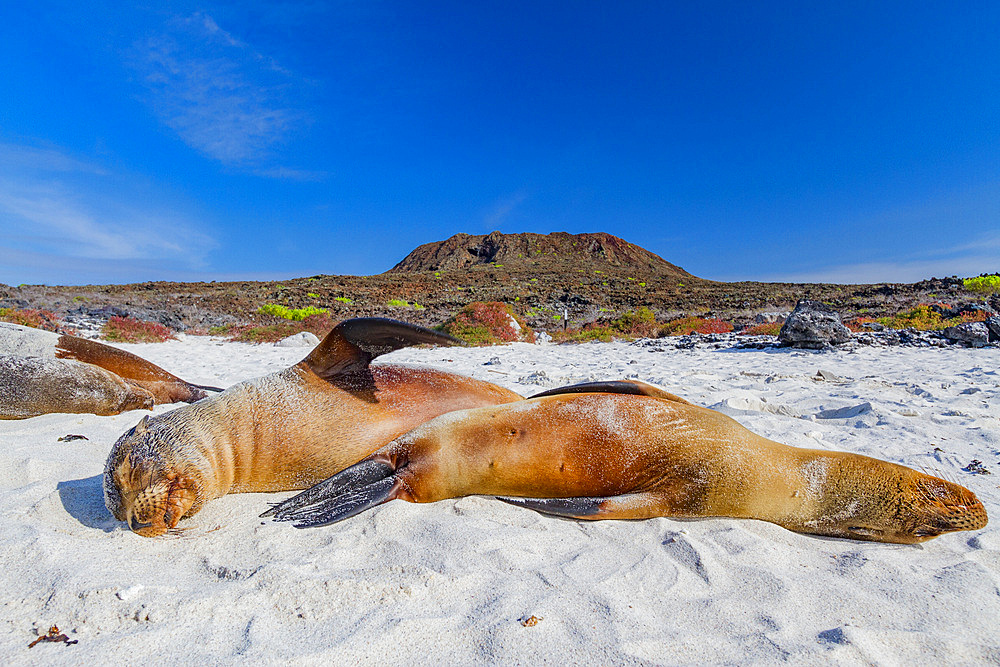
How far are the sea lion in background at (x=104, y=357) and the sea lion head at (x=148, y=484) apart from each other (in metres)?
2.86

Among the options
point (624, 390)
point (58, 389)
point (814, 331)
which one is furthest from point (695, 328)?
point (58, 389)

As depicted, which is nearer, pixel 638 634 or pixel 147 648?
pixel 147 648

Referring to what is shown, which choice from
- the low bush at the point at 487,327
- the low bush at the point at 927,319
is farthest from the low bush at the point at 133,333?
the low bush at the point at 927,319

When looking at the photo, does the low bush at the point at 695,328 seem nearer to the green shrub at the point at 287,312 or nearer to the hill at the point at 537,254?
the green shrub at the point at 287,312

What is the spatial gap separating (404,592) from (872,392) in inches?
214

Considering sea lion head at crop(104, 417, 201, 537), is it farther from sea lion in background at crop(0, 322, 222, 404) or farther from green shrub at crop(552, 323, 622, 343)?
green shrub at crop(552, 323, 622, 343)

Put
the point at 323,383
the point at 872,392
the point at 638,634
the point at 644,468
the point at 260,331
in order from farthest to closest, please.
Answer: the point at 260,331 → the point at 872,392 → the point at 323,383 → the point at 644,468 → the point at 638,634

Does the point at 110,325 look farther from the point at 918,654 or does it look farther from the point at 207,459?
the point at 918,654

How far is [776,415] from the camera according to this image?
4176 millimetres

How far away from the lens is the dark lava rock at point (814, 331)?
9.19 meters

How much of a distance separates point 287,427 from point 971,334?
1145cm

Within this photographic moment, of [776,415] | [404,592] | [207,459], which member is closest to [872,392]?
[776,415]

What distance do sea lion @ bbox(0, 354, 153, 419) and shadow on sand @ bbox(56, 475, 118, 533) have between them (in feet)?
6.64

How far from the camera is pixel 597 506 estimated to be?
7.21ft
